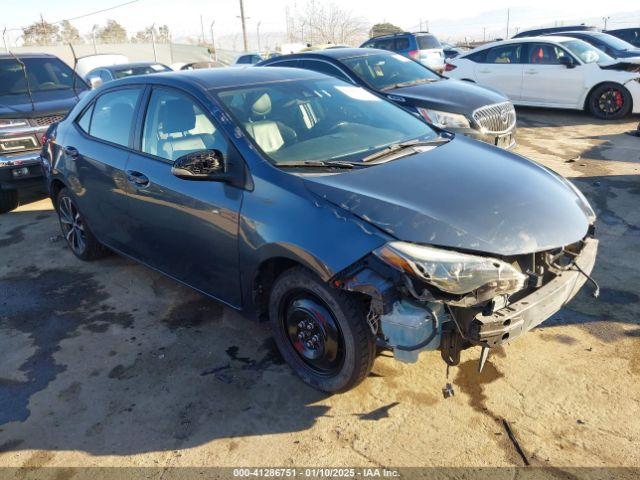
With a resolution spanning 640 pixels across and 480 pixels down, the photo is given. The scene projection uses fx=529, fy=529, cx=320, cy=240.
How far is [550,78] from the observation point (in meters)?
10.8

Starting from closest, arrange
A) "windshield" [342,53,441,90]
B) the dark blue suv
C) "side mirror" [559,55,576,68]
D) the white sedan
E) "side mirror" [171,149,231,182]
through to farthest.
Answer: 1. "side mirror" [171,149,231,182]
2. "windshield" [342,53,441,90]
3. the white sedan
4. "side mirror" [559,55,576,68]
5. the dark blue suv

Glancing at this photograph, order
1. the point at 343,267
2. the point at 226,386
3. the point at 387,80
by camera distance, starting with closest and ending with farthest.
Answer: the point at 343,267, the point at 226,386, the point at 387,80

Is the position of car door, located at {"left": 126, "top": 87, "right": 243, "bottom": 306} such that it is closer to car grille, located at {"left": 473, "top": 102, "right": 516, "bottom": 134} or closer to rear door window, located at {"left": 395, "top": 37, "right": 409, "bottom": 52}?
car grille, located at {"left": 473, "top": 102, "right": 516, "bottom": 134}

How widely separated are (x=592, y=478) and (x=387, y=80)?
20.6 feet

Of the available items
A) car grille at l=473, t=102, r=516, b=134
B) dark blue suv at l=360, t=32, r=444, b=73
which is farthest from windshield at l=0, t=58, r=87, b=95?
dark blue suv at l=360, t=32, r=444, b=73

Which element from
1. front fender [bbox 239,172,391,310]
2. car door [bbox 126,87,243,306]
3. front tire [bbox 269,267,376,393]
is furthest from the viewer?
car door [bbox 126,87,243,306]

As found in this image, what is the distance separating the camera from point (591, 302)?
3779mm

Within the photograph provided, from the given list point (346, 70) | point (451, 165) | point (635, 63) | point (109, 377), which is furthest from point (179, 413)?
point (635, 63)

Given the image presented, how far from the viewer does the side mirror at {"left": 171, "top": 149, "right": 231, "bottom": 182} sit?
9.93ft

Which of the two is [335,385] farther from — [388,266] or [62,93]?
[62,93]

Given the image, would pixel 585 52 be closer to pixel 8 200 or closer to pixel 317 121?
pixel 317 121

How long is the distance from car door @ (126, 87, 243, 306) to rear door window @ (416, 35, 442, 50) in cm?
1399

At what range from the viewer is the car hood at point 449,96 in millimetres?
6844

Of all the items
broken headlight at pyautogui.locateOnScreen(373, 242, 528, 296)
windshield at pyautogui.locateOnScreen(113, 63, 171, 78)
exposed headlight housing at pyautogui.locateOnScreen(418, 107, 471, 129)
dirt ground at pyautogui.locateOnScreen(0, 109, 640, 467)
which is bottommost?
dirt ground at pyautogui.locateOnScreen(0, 109, 640, 467)
